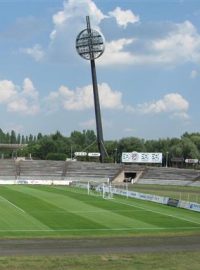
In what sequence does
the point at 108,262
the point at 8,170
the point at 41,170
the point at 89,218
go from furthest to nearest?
1. the point at 41,170
2. the point at 8,170
3. the point at 89,218
4. the point at 108,262

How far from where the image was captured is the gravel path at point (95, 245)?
3016cm

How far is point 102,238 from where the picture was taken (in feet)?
119

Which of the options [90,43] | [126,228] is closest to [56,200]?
[126,228]

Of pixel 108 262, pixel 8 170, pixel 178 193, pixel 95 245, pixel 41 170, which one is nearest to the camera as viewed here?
pixel 108 262

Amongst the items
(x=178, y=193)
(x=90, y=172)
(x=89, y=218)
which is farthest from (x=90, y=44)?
(x=89, y=218)

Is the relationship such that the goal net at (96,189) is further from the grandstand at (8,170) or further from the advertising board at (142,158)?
the advertising board at (142,158)

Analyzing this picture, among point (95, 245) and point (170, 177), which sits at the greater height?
point (170, 177)

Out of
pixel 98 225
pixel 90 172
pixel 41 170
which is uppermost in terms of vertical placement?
pixel 41 170

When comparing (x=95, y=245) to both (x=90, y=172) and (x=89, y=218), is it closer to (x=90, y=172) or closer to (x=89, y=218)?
(x=89, y=218)

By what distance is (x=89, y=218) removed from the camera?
48.7 meters

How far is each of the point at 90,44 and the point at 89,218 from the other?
82.3m

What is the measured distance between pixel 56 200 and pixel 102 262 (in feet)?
137

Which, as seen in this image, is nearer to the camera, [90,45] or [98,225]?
[98,225]

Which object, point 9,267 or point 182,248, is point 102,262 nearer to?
point 9,267
